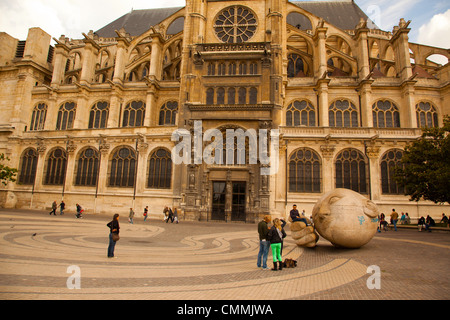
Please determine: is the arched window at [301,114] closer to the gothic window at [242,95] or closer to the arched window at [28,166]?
the gothic window at [242,95]

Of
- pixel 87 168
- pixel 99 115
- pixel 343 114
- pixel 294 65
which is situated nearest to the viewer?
pixel 343 114

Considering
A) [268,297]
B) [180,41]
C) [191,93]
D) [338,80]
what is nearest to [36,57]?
[180,41]

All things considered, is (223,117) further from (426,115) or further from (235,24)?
(426,115)

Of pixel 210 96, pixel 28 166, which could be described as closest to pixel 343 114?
pixel 210 96

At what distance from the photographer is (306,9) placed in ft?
145

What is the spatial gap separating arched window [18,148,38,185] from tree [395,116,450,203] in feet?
119

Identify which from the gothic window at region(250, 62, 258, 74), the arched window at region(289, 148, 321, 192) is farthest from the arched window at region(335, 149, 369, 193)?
the gothic window at region(250, 62, 258, 74)

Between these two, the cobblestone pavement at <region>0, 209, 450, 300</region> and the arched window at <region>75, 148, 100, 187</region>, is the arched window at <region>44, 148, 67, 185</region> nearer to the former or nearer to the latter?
the arched window at <region>75, 148, 100, 187</region>

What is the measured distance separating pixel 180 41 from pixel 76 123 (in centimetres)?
1606

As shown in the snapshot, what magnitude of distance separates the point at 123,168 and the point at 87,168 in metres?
4.48

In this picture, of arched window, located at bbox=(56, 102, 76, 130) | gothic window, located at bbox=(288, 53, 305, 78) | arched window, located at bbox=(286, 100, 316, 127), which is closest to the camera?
arched window, located at bbox=(286, 100, 316, 127)

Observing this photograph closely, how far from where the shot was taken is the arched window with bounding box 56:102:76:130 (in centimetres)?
3259

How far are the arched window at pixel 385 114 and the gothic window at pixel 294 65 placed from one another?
9361 millimetres

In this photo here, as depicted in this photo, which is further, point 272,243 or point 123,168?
point 123,168
